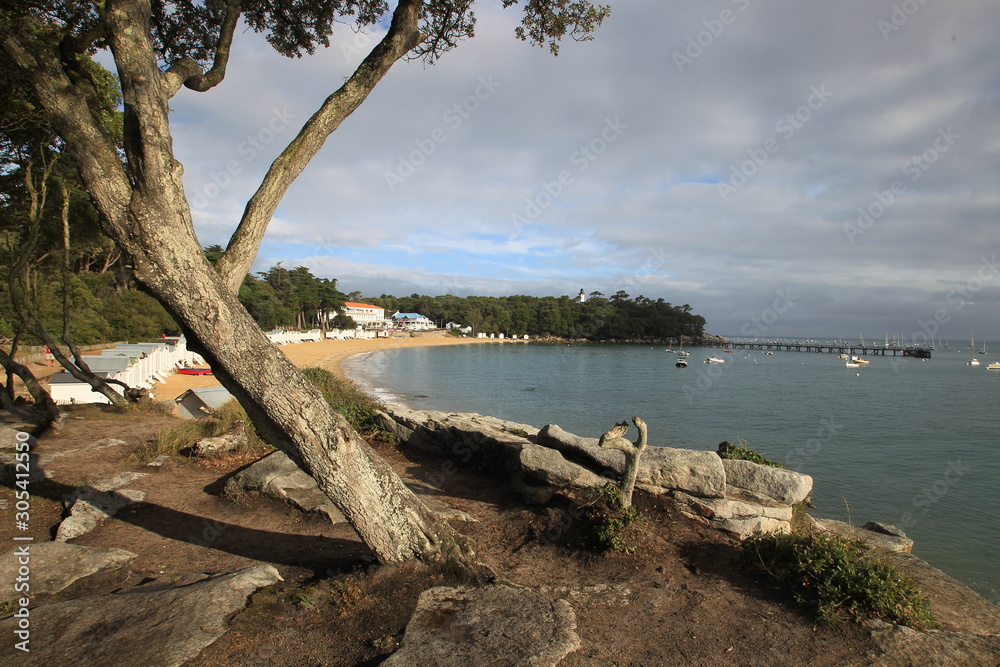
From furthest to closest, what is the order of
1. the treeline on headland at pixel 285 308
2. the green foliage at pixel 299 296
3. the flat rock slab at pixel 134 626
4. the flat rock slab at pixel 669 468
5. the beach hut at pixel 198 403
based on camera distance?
1. the green foliage at pixel 299 296
2. the treeline on headland at pixel 285 308
3. the beach hut at pixel 198 403
4. the flat rock slab at pixel 669 468
5. the flat rock slab at pixel 134 626

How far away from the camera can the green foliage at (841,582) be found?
4.32 m

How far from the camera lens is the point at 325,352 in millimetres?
59031

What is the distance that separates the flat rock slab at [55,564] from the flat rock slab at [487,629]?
3003mm

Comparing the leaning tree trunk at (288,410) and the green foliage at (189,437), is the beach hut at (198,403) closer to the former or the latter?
the green foliage at (189,437)

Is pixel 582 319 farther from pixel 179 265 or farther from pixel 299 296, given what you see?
pixel 179 265

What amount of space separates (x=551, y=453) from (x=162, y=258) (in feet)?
16.1

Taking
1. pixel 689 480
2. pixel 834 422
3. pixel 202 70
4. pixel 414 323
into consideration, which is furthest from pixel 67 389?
pixel 414 323

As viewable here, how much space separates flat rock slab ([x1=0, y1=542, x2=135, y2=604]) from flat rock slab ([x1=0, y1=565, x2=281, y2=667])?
26.1 inches

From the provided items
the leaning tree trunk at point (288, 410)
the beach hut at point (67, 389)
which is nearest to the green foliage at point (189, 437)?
the leaning tree trunk at point (288, 410)

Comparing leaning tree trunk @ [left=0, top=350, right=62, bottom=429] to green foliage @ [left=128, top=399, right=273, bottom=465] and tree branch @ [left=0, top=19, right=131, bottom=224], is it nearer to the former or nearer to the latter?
green foliage @ [left=128, top=399, right=273, bottom=465]

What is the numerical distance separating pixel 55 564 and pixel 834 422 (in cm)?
3010

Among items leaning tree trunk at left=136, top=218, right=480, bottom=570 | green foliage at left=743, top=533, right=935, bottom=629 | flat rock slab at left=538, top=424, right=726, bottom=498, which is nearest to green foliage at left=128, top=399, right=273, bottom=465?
leaning tree trunk at left=136, top=218, right=480, bottom=570

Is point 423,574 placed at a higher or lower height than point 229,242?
lower

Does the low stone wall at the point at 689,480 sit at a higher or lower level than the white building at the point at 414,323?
lower
